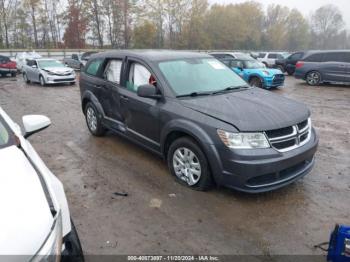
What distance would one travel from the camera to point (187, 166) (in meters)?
4.00

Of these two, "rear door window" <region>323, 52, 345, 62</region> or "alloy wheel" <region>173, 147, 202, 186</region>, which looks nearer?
"alloy wheel" <region>173, 147, 202, 186</region>

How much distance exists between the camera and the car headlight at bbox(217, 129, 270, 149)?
3.43m

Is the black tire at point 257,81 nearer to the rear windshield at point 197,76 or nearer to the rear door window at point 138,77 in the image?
the rear windshield at point 197,76

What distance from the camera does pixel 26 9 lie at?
4206 centimetres

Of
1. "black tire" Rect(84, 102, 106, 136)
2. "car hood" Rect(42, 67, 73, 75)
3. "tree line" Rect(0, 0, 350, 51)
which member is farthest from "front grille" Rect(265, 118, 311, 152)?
"tree line" Rect(0, 0, 350, 51)

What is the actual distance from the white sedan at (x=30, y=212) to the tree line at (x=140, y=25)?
148 feet

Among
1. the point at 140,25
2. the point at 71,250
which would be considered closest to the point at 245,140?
the point at 71,250

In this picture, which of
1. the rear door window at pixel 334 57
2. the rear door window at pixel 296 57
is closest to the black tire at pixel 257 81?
the rear door window at pixel 334 57

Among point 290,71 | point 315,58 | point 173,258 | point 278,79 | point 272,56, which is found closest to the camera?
point 173,258

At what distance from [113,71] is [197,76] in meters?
1.73

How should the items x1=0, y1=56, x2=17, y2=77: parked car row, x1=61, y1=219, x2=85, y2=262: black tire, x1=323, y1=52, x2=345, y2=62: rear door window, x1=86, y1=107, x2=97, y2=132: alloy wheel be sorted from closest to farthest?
x1=61, y1=219, x2=85, y2=262: black tire < x1=86, y1=107, x2=97, y2=132: alloy wheel < x1=323, y1=52, x2=345, y2=62: rear door window < x1=0, y1=56, x2=17, y2=77: parked car row

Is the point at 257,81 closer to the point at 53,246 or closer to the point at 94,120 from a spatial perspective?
the point at 94,120

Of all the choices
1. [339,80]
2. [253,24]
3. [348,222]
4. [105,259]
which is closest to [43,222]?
[105,259]

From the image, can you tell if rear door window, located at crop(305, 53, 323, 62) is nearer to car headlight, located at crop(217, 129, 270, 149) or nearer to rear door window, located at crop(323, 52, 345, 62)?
rear door window, located at crop(323, 52, 345, 62)
